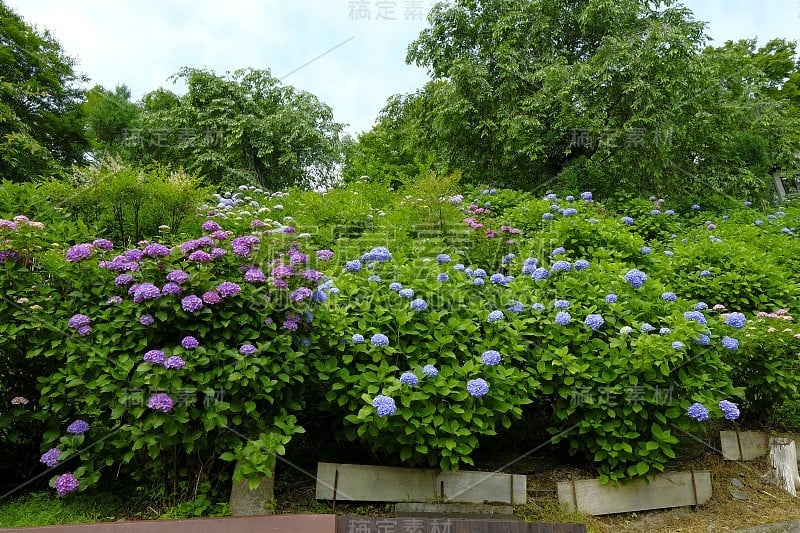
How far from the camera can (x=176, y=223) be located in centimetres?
479

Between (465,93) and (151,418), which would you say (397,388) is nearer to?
(151,418)

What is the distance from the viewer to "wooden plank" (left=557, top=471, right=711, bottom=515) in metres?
3.09

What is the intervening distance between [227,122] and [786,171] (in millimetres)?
14555

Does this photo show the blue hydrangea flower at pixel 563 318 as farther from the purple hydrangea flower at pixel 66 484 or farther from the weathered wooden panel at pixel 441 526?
the purple hydrangea flower at pixel 66 484

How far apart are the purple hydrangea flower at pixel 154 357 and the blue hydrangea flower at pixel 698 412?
2.66 meters

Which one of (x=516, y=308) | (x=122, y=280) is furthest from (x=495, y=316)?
(x=122, y=280)

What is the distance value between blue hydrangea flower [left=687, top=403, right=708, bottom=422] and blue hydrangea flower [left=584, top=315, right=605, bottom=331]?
2.05 feet

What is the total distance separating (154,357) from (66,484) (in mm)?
874

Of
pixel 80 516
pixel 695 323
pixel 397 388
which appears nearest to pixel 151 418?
pixel 80 516

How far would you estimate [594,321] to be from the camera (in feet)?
10.0

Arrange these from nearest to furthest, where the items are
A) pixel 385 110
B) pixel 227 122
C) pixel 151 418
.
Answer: pixel 151 418
pixel 385 110
pixel 227 122

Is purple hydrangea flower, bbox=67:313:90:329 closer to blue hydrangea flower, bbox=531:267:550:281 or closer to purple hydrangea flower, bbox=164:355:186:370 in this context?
purple hydrangea flower, bbox=164:355:186:370

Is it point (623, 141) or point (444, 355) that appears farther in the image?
point (623, 141)

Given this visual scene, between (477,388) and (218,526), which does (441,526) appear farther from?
(218,526)
